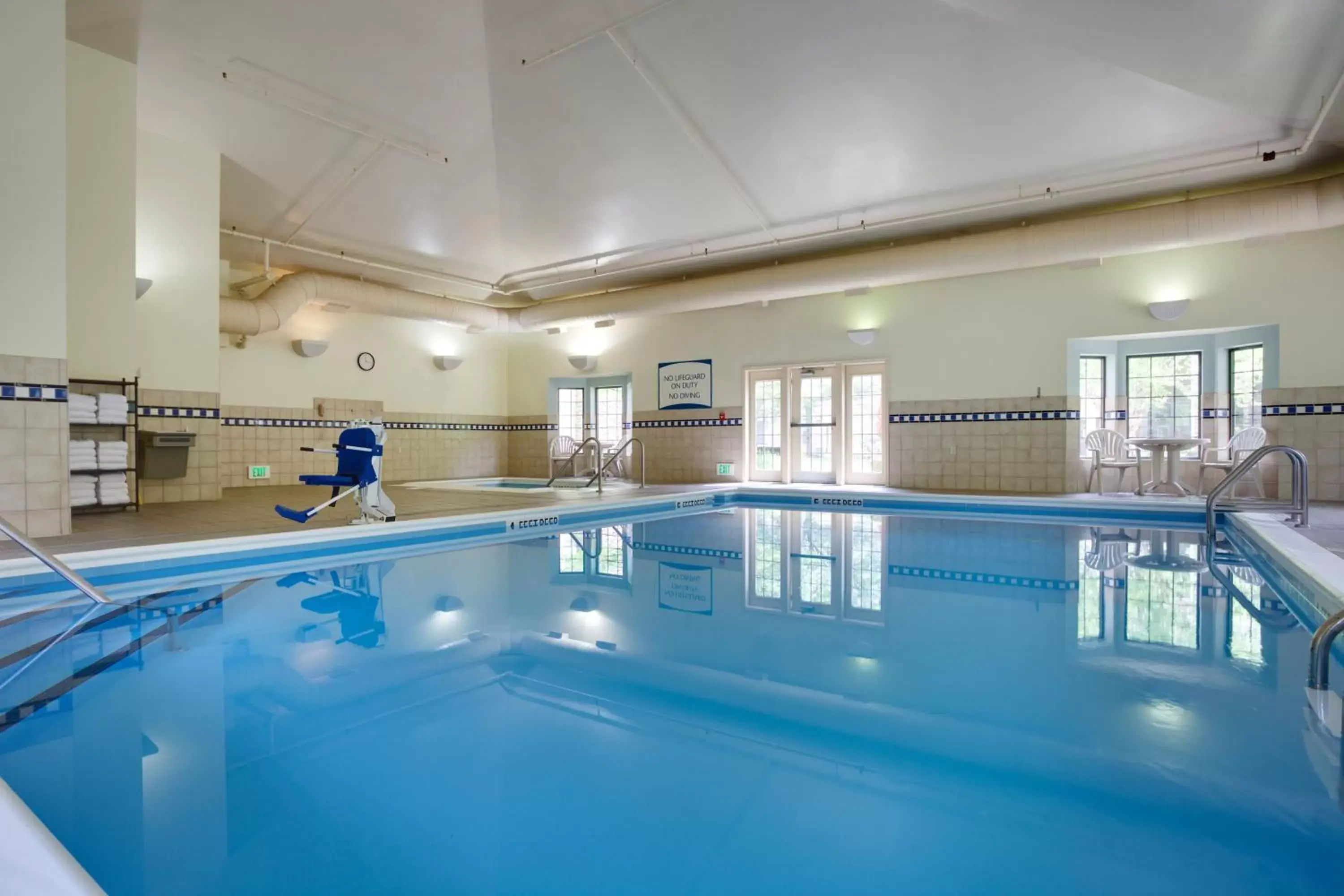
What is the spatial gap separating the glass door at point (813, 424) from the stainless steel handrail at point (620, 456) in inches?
80.8

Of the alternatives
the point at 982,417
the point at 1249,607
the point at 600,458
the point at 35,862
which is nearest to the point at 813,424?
the point at 982,417

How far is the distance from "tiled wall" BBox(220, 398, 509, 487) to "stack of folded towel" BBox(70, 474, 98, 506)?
8.50 feet

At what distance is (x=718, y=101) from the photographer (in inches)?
214

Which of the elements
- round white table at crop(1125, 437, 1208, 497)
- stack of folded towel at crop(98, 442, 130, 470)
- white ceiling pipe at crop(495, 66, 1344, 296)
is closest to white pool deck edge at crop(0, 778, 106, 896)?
stack of folded towel at crop(98, 442, 130, 470)

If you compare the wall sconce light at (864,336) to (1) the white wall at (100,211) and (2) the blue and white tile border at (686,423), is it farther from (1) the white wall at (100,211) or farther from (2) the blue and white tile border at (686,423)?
(1) the white wall at (100,211)

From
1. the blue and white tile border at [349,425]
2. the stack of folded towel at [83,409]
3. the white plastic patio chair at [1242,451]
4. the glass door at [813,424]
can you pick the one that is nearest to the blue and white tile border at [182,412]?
the stack of folded towel at [83,409]

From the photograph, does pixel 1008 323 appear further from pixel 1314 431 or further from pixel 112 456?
pixel 112 456

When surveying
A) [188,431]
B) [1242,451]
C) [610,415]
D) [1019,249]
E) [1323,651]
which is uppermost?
[1019,249]

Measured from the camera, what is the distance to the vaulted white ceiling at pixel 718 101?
438cm

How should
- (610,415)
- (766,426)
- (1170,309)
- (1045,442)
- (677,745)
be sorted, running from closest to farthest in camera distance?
(677,745) < (1170,309) < (1045,442) < (766,426) < (610,415)

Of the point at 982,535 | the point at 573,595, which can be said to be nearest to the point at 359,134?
the point at 573,595

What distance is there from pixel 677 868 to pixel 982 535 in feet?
15.6

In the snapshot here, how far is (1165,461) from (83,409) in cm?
991

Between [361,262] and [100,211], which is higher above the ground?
[361,262]
